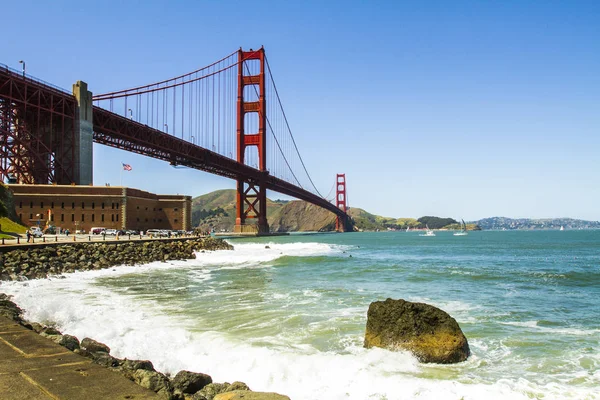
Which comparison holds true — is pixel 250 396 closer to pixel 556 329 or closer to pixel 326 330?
pixel 326 330

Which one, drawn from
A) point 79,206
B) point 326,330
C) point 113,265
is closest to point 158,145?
point 79,206

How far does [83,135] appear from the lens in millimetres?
45469

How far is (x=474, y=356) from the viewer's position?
8234 mm

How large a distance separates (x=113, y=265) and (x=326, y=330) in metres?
19.2

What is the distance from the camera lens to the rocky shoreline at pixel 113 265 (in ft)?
17.7

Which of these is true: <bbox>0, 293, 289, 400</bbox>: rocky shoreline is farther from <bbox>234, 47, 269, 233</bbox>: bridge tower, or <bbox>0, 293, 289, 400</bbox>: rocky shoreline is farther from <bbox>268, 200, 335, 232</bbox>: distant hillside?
<bbox>268, 200, 335, 232</bbox>: distant hillside

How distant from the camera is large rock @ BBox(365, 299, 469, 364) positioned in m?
7.87

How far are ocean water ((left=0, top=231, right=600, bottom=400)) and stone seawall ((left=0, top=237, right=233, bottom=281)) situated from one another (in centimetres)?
185

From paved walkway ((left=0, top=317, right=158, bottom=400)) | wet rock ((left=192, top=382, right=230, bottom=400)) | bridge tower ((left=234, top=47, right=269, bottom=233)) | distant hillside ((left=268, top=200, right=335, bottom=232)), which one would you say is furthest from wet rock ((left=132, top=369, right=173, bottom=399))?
distant hillside ((left=268, top=200, right=335, bottom=232))

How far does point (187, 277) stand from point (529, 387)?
58.4ft

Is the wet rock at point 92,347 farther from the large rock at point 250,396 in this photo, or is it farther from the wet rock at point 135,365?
the large rock at point 250,396

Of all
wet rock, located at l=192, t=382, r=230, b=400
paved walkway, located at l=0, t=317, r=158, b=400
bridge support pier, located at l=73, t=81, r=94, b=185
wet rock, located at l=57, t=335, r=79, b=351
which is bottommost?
wet rock, located at l=192, t=382, r=230, b=400

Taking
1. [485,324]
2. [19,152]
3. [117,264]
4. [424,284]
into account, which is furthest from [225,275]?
[19,152]

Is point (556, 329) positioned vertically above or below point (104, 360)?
below
